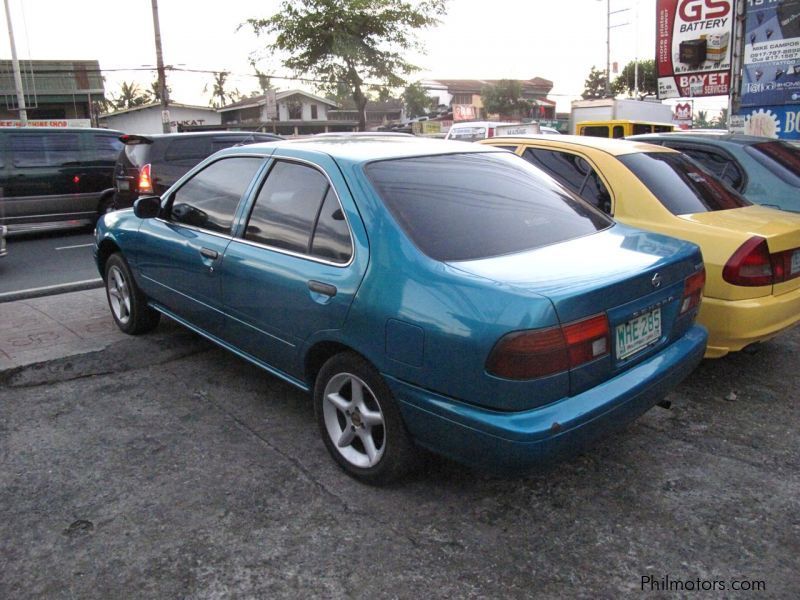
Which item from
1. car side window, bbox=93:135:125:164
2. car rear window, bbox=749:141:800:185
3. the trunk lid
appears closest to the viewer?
the trunk lid

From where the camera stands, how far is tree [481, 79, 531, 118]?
2576 inches

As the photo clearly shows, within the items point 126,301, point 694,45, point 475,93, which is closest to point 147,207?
point 126,301

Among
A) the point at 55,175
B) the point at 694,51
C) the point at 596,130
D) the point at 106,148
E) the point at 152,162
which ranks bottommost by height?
the point at 55,175

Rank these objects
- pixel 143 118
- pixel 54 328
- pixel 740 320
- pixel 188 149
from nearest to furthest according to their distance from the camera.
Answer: pixel 740 320 → pixel 54 328 → pixel 188 149 → pixel 143 118

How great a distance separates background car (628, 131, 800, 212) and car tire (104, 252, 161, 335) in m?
4.82

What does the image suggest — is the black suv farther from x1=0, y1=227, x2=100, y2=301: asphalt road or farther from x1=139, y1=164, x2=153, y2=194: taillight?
x1=0, y1=227, x2=100, y2=301: asphalt road

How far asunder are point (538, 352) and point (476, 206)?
1024mm

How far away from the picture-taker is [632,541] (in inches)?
107

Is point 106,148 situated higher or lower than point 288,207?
higher

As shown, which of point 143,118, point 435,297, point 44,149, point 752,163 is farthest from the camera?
point 143,118

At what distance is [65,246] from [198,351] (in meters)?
6.59

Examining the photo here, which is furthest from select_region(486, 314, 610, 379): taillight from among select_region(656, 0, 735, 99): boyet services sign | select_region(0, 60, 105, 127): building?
select_region(0, 60, 105, 127): building

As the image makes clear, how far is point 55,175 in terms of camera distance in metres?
10.6

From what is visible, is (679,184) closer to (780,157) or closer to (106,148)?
(780,157)
